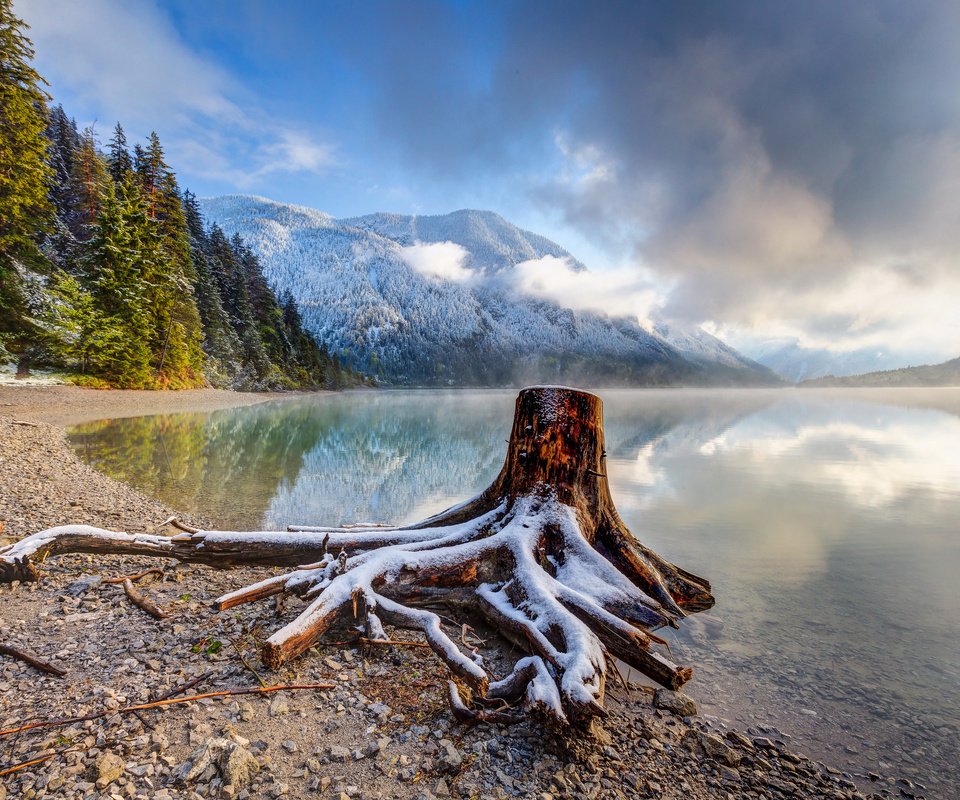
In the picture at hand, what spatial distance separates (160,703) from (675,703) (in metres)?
3.95

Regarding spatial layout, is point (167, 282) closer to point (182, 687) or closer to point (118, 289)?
point (118, 289)

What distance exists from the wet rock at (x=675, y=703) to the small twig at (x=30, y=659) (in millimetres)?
4707

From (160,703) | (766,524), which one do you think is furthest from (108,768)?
(766,524)

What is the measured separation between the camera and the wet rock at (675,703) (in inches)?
150

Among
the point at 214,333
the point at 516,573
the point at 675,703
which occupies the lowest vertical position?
the point at 675,703

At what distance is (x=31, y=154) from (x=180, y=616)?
3211 cm

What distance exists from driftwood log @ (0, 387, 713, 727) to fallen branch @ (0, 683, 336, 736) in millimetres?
208

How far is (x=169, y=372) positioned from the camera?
1476 inches

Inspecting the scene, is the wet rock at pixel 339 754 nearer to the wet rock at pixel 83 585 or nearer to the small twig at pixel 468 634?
the small twig at pixel 468 634

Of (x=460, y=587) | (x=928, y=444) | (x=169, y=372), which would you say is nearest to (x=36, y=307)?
(x=169, y=372)

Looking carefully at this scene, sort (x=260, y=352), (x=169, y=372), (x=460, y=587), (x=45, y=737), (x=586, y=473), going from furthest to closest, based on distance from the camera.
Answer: (x=260, y=352), (x=169, y=372), (x=586, y=473), (x=460, y=587), (x=45, y=737)

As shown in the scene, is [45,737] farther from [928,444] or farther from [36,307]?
[928,444]

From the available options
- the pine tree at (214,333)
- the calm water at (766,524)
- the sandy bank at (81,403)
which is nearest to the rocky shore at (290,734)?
the calm water at (766,524)

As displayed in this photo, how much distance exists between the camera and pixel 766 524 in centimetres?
1118
